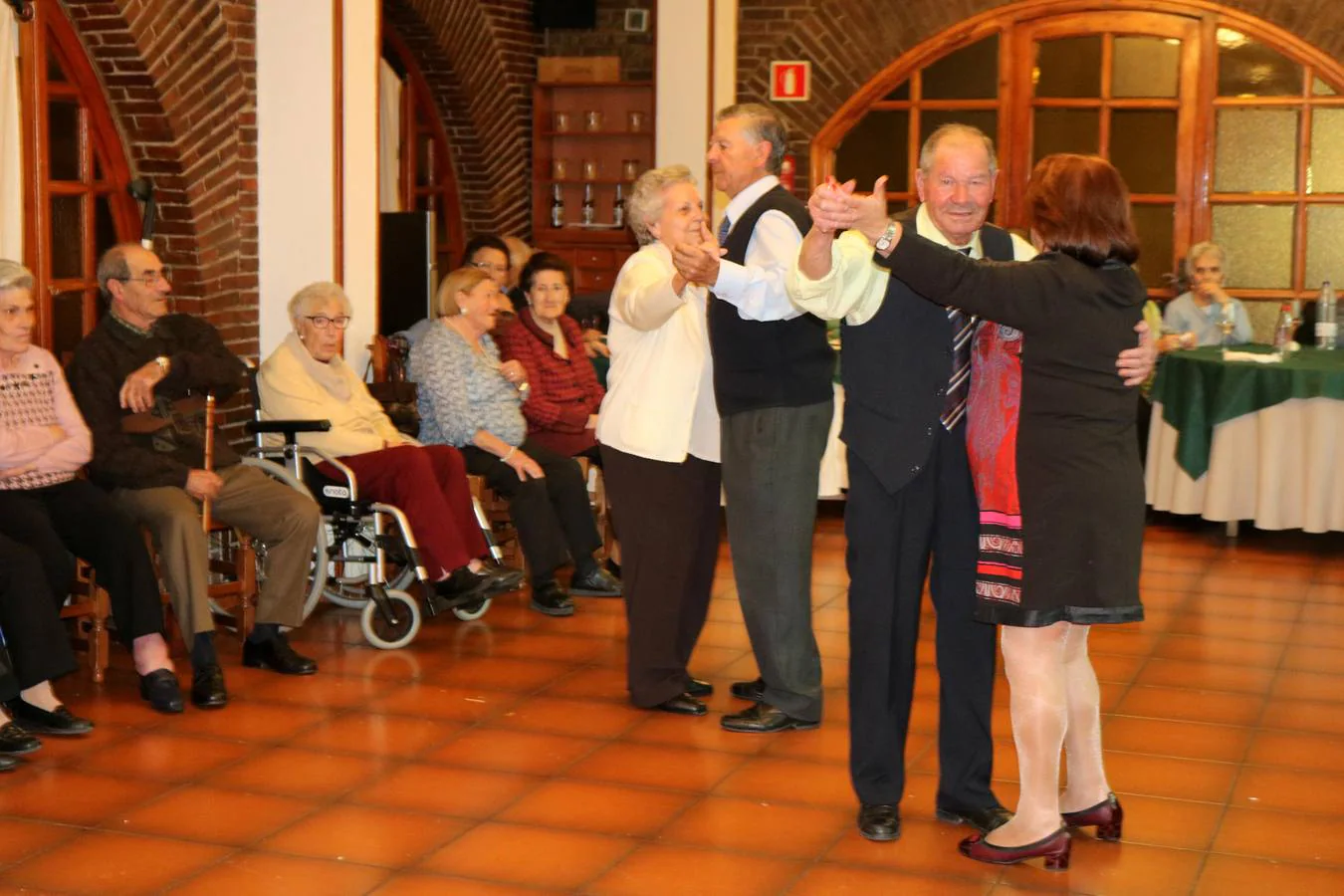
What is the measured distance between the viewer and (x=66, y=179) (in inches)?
243

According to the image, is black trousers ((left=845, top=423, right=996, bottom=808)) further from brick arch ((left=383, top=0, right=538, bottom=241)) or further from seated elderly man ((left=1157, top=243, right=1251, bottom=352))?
brick arch ((left=383, top=0, right=538, bottom=241))

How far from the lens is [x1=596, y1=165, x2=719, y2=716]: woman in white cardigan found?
4559 millimetres

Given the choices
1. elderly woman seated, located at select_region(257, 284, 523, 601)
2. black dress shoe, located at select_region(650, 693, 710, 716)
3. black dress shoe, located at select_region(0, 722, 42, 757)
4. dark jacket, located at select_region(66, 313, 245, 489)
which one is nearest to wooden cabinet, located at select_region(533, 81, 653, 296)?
elderly woman seated, located at select_region(257, 284, 523, 601)

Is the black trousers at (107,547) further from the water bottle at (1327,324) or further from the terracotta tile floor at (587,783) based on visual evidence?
the water bottle at (1327,324)

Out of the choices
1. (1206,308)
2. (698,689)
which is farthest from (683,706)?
(1206,308)

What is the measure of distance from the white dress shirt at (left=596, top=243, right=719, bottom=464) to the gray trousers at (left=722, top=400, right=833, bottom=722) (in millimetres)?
142

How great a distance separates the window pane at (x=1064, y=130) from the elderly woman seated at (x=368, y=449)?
5.14m

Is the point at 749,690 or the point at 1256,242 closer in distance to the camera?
the point at 749,690

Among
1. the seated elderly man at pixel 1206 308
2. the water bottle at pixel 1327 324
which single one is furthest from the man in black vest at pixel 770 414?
the water bottle at pixel 1327 324

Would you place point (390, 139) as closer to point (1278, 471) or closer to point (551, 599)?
point (551, 599)

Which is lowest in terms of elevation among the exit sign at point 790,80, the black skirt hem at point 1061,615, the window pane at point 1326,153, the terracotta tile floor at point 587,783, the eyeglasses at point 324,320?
the terracotta tile floor at point 587,783

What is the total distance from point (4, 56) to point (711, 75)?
464cm

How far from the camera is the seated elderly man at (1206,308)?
8.18 metres

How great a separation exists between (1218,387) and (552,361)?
9.79 ft
